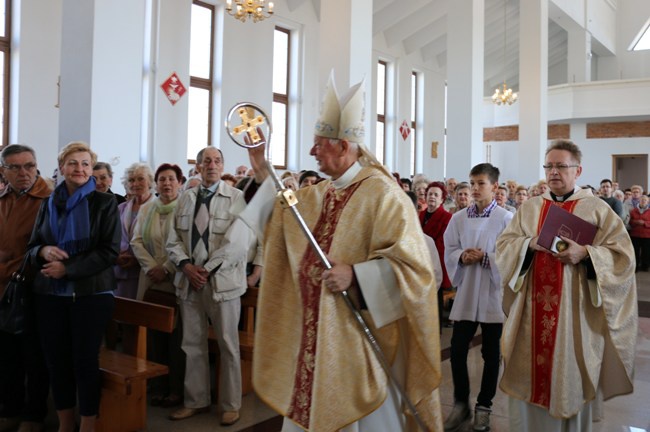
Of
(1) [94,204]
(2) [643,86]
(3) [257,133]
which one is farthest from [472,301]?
(2) [643,86]

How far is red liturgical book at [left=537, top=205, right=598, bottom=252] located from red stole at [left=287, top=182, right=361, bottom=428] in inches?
42.8

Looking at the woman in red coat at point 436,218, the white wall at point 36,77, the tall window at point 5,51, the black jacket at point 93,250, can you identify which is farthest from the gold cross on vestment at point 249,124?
the tall window at point 5,51

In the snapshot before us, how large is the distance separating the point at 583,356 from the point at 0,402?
11.2 ft

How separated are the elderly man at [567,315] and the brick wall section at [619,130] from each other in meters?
21.3

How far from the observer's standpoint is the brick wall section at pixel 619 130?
878 inches

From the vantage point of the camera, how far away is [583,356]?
323 cm

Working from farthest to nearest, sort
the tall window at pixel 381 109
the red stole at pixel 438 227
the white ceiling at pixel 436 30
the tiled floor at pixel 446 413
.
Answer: the tall window at pixel 381 109 < the white ceiling at pixel 436 30 < the red stole at pixel 438 227 < the tiled floor at pixel 446 413

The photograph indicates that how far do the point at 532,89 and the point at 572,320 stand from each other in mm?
13194

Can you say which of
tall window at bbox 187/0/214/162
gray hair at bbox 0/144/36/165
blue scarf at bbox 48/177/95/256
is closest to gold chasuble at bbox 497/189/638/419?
blue scarf at bbox 48/177/95/256

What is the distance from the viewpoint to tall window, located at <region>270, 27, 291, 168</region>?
15.1 meters

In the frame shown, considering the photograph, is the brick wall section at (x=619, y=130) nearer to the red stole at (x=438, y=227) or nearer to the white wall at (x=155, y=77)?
the white wall at (x=155, y=77)

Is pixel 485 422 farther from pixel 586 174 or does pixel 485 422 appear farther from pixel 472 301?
pixel 586 174

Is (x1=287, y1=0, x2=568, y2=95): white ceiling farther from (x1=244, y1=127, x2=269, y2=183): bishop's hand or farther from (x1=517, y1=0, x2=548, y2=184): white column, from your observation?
(x1=244, y1=127, x2=269, y2=183): bishop's hand

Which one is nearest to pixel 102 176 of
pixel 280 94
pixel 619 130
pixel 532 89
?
pixel 280 94
